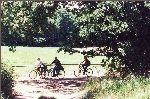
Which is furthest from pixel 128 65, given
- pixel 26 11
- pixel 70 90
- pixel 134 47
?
pixel 26 11

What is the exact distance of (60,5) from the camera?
17469 mm

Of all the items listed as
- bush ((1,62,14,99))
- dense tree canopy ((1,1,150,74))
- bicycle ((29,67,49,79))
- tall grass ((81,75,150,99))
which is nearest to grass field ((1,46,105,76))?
bicycle ((29,67,49,79))

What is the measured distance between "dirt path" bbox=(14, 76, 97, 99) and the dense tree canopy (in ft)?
7.23

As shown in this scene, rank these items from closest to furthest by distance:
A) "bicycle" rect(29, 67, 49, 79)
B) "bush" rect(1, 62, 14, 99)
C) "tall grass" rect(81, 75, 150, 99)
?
"tall grass" rect(81, 75, 150, 99) < "bush" rect(1, 62, 14, 99) < "bicycle" rect(29, 67, 49, 79)

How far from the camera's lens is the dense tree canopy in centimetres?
1428

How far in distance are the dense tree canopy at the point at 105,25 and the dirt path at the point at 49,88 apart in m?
2.20

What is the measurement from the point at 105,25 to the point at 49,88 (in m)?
4.55

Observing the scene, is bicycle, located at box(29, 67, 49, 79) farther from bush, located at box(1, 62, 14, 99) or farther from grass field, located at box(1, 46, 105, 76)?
bush, located at box(1, 62, 14, 99)

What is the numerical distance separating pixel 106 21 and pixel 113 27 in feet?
2.38

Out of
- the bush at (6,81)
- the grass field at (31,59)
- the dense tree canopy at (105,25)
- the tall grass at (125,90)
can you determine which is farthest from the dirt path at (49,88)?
the grass field at (31,59)

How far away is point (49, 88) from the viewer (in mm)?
15641

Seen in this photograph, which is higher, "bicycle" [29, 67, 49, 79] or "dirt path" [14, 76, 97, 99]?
"bicycle" [29, 67, 49, 79]

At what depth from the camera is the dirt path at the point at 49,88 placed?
1341 cm

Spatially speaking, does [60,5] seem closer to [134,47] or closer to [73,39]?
[73,39]
